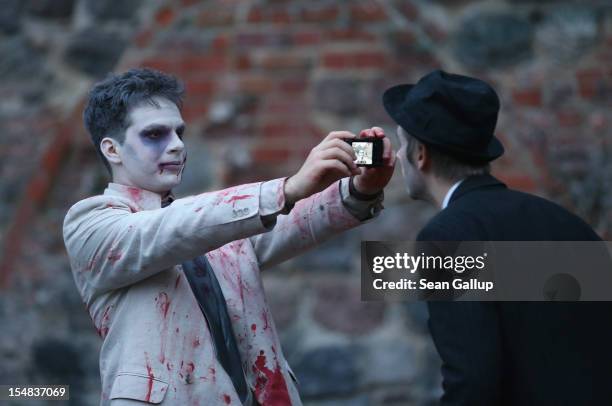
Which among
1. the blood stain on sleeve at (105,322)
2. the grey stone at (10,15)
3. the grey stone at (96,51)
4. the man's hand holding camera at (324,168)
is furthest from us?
the grey stone at (10,15)

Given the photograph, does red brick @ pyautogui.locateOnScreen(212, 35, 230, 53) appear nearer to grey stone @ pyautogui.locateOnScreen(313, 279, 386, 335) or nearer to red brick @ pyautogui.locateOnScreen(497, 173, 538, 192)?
grey stone @ pyautogui.locateOnScreen(313, 279, 386, 335)

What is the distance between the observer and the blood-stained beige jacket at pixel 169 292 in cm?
220

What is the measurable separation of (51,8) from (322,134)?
1398 mm

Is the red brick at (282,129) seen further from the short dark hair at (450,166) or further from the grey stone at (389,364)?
the short dark hair at (450,166)

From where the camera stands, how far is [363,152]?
93.7 inches

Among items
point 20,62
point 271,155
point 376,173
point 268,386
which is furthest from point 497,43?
point 268,386

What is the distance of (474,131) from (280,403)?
81 centimetres

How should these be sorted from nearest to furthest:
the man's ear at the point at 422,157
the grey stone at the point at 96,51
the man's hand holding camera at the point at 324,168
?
the man's hand holding camera at the point at 324,168, the man's ear at the point at 422,157, the grey stone at the point at 96,51

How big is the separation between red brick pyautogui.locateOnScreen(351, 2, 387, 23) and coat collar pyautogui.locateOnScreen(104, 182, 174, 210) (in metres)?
1.93

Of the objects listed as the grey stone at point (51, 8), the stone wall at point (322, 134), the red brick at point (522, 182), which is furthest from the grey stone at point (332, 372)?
the grey stone at point (51, 8)

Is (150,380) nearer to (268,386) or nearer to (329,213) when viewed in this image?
(268,386)

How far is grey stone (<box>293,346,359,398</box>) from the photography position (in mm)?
4062

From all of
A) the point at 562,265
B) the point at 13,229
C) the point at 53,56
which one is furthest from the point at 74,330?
the point at 562,265

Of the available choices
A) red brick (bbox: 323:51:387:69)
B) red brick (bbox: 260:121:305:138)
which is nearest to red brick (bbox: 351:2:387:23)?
red brick (bbox: 323:51:387:69)
